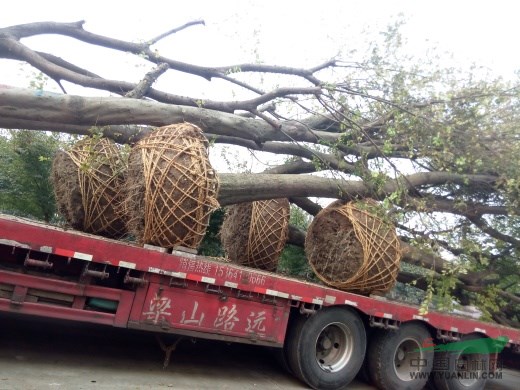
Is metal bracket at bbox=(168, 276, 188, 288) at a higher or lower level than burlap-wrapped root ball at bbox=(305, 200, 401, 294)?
lower

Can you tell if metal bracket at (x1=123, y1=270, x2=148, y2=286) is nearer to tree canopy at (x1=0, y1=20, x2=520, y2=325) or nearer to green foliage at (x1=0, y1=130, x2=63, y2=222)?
tree canopy at (x1=0, y1=20, x2=520, y2=325)

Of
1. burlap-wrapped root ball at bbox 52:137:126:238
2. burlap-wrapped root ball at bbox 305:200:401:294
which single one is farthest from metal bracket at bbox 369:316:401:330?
burlap-wrapped root ball at bbox 52:137:126:238

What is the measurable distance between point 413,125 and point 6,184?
33.1ft

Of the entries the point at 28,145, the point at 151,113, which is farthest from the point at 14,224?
the point at 28,145

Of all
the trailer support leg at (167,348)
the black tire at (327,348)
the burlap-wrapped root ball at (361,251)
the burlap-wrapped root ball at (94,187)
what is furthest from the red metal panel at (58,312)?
the burlap-wrapped root ball at (361,251)

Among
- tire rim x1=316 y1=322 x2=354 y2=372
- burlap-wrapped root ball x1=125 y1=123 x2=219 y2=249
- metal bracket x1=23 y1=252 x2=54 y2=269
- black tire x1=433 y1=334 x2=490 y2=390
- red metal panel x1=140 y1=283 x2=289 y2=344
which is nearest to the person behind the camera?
metal bracket x1=23 y1=252 x2=54 y2=269

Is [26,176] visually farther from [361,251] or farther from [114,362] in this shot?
[361,251]

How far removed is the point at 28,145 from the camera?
Answer: 1152cm

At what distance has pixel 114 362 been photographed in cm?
617

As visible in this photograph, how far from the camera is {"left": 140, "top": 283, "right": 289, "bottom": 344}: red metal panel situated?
5637mm

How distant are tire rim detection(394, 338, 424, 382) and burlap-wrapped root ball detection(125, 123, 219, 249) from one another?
150 inches

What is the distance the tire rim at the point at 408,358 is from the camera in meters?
7.74

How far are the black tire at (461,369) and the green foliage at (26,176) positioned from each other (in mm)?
8948

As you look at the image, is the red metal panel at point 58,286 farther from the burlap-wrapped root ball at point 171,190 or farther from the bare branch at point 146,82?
the bare branch at point 146,82
